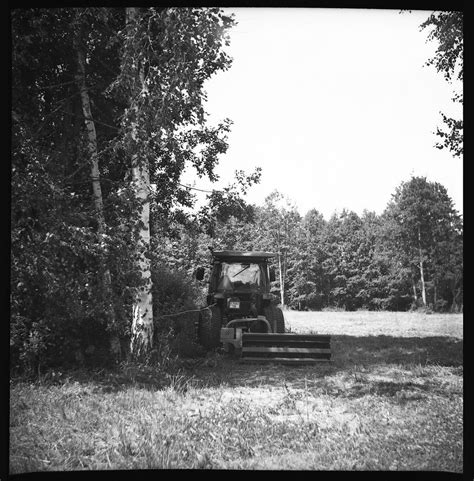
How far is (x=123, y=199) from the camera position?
5.23 metres

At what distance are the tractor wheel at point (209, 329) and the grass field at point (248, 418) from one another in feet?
4.04

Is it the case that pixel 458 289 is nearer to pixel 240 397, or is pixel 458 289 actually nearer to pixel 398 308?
pixel 398 308

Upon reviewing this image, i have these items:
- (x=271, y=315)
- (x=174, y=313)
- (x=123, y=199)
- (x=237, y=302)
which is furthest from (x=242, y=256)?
(x=123, y=199)

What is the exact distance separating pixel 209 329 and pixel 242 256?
1448 millimetres

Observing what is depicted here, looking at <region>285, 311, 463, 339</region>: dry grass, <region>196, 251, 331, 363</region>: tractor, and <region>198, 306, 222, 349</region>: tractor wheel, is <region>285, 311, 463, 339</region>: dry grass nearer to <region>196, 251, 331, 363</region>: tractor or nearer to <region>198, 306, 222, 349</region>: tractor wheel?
<region>196, 251, 331, 363</region>: tractor

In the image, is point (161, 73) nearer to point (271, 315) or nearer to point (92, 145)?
point (92, 145)

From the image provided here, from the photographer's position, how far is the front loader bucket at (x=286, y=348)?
5.98 m

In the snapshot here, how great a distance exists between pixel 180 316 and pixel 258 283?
161 cm

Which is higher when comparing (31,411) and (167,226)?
(167,226)

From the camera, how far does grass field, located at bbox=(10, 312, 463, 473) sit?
356cm

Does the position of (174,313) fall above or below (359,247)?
below
